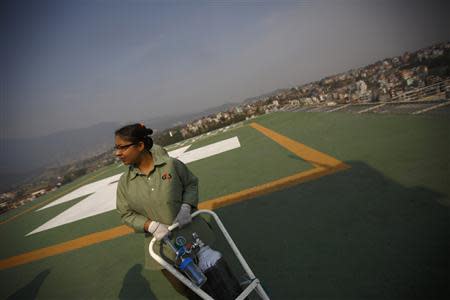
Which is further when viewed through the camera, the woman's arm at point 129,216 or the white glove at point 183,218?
the woman's arm at point 129,216

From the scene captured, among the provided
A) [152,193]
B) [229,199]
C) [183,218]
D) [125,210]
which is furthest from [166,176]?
[229,199]

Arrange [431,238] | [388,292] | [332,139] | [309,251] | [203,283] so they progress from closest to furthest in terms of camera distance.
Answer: [203,283]
[388,292]
[431,238]
[309,251]
[332,139]

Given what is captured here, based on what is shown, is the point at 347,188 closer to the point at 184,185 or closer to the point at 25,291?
the point at 184,185

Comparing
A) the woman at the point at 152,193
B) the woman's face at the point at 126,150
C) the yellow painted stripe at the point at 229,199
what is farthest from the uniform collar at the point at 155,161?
the yellow painted stripe at the point at 229,199

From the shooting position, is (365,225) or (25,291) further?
(25,291)

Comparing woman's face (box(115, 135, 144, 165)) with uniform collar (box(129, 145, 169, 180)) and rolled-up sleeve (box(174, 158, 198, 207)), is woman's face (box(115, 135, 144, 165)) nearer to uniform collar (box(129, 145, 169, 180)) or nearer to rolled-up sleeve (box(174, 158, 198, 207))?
uniform collar (box(129, 145, 169, 180))

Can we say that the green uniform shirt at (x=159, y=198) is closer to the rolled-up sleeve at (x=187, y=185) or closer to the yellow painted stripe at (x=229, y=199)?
the rolled-up sleeve at (x=187, y=185)

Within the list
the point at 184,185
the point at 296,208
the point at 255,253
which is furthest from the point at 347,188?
the point at 184,185

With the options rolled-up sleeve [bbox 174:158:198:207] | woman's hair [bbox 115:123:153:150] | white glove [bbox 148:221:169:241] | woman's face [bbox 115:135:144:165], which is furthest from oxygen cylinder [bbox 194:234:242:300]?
woman's hair [bbox 115:123:153:150]
